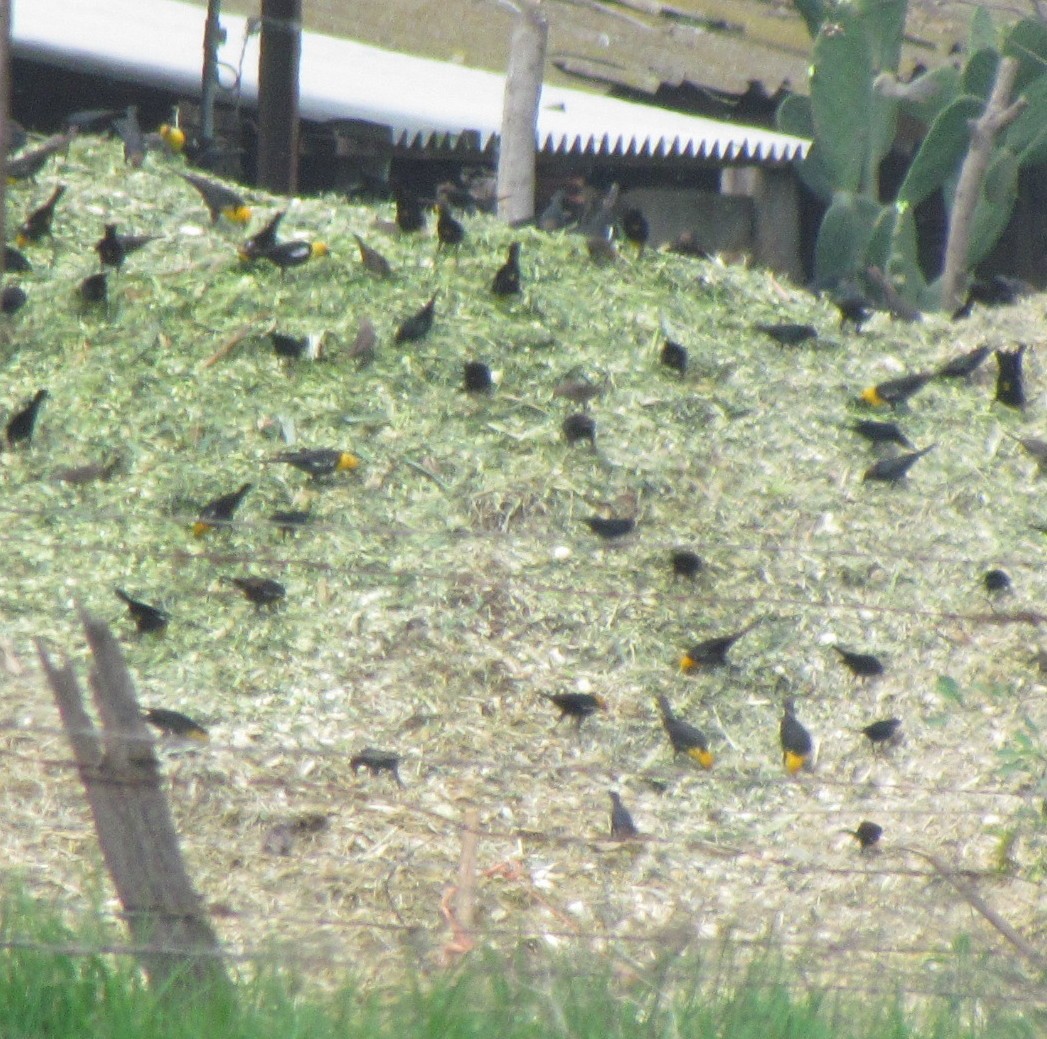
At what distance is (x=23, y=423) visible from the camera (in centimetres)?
587

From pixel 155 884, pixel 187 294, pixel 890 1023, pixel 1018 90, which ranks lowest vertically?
pixel 890 1023

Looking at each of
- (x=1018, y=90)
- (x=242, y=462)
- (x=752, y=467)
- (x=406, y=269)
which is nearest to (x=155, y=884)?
(x=242, y=462)

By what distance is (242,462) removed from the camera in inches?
230

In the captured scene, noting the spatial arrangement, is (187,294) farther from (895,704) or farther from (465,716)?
(895,704)

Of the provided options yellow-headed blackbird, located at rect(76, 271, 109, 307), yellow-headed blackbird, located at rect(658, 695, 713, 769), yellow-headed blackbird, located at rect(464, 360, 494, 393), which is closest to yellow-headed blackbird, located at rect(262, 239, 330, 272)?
yellow-headed blackbird, located at rect(76, 271, 109, 307)

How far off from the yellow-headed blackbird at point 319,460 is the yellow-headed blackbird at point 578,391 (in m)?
0.96

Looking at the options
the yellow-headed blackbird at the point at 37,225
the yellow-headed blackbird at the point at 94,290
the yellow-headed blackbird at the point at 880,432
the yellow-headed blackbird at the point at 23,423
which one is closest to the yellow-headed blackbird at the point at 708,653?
the yellow-headed blackbird at the point at 880,432

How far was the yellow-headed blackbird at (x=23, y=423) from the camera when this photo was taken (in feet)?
19.2

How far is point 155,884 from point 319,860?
1581 mm

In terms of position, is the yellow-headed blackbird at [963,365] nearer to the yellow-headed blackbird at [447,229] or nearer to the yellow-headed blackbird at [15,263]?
the yellow-headed blackbird at [447,229]

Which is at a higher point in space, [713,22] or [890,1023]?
[713,22]

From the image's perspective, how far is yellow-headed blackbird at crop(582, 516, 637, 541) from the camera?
561 cm

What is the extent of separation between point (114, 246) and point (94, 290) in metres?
0.22

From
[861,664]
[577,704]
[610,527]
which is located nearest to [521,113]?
[610,527]
